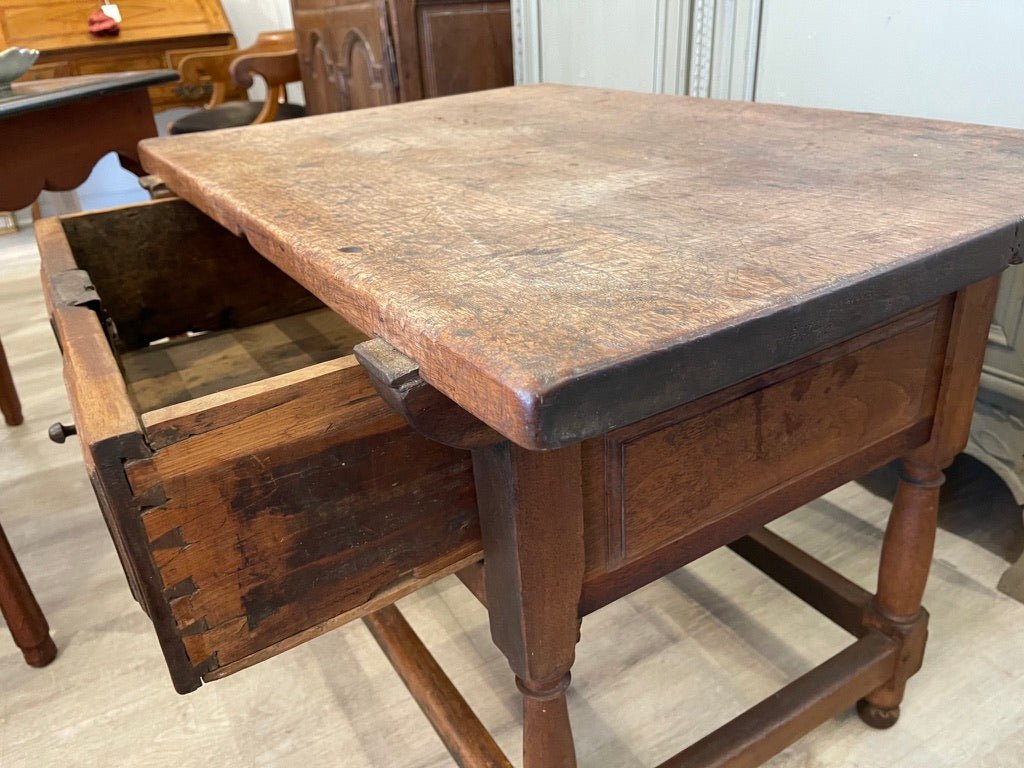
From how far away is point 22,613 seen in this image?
1.11 m

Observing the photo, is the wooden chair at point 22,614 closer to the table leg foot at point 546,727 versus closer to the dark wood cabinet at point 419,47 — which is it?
the table leg foot at point 546,727

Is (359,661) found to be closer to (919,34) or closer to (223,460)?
(223,460)

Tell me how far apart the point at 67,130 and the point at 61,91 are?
95mm

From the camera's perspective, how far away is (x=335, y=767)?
0.97m

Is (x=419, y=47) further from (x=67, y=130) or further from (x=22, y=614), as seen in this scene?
(x=22, y=614)

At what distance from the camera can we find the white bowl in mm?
1482

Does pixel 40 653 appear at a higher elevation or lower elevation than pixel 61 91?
lower

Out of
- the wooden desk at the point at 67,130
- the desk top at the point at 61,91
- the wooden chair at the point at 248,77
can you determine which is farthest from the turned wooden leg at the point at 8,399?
the wooden chair at the point at 248,77

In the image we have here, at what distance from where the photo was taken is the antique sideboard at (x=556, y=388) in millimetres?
432

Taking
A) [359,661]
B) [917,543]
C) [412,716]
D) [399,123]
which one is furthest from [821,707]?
[399,123]

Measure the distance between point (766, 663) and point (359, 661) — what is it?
558 millimetres

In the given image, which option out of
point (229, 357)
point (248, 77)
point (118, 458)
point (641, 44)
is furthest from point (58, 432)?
point (248, 77)

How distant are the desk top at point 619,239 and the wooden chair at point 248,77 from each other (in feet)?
5.61

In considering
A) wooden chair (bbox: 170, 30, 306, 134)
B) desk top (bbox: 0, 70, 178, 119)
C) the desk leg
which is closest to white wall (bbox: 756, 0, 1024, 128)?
the desk leg
